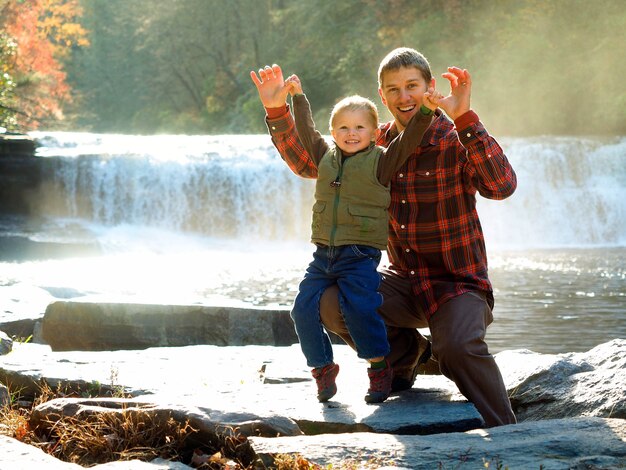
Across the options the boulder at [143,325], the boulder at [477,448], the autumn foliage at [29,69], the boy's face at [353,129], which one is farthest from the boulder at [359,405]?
the autumn foliage at [29,69]

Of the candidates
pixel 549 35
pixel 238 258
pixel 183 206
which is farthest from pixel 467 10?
pixel 238 258

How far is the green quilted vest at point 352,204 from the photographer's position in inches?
148

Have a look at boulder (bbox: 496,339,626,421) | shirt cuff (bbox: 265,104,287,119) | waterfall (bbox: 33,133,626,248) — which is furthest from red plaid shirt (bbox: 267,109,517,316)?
waterfall (bbox: 33,133,626,248)

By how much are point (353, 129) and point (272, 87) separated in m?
0.57

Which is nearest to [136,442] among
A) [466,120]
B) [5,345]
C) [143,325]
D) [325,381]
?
[325,381]

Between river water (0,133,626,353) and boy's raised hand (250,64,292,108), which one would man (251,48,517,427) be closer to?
boy's raised hand (250,64,292,108)

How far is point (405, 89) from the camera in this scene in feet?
13.0

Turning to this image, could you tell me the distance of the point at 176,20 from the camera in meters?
38.2

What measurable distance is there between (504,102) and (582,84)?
6.46 ft

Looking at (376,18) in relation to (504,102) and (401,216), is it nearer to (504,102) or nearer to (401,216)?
(504,102)

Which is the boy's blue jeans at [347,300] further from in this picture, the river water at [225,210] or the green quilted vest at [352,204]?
the river water at [225,210]

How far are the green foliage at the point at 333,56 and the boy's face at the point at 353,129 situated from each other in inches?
809

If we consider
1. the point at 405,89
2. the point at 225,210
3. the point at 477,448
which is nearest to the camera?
the point at 477,448

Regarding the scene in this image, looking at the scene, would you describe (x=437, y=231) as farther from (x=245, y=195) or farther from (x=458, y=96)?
(x=245, y=195)
